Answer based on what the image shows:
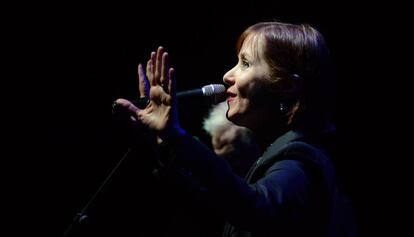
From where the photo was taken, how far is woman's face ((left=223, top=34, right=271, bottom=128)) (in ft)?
4.85

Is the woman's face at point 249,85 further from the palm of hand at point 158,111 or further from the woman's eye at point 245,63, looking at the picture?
the palm of hand at point 158,111

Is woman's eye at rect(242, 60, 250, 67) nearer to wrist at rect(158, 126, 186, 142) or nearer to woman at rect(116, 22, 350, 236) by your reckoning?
woman at rect(116, 22, 350, 236)

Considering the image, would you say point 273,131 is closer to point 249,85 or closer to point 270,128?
point 270,128

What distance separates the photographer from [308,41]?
149 cm

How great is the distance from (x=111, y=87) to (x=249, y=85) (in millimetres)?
2316

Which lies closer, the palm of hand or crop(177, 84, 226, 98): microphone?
the palm of hand

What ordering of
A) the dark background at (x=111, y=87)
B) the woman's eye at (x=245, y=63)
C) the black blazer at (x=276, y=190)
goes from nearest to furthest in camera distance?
the black blazer at (x=276, y=190)
the woman's eye at (x=245, y=63)
the dark background at (x=111, y=87)

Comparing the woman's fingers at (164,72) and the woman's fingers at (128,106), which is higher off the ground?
the woman's fingers at (164,72)

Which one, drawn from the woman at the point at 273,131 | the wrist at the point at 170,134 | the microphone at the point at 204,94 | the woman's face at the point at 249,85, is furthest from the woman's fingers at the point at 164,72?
the woman's face at the point at 249,85

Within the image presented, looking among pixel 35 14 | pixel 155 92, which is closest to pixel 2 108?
pixel 35 14

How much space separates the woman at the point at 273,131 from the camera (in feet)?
3.51

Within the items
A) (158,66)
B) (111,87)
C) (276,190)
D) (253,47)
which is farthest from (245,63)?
(111,87)

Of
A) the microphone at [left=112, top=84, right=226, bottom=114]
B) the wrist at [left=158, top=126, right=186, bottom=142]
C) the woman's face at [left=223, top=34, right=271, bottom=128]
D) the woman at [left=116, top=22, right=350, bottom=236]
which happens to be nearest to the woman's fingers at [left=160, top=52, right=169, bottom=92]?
the woman at [left=116, top=22, right=350, bottom=236]

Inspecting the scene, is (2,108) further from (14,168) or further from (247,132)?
(247,132)
